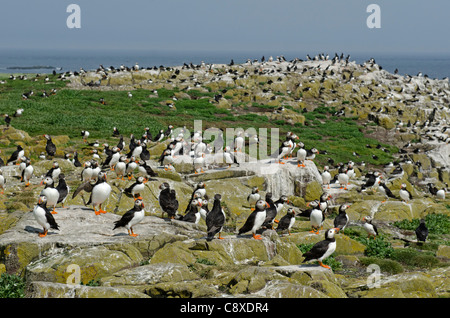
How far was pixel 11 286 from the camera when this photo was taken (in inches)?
462

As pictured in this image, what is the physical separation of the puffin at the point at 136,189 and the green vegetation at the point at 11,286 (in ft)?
23.4

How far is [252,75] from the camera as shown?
243 ft

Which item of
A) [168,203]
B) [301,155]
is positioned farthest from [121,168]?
[301,155]

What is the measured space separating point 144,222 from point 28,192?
23.2 ft

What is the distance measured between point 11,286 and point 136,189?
7979 millimetres

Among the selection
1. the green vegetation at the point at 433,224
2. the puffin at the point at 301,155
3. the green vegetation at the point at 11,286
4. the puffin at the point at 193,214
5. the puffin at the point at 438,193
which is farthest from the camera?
the puffin at the point at 438,193

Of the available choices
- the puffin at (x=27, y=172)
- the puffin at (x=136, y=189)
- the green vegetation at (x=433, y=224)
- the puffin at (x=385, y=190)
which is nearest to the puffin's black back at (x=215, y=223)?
the puffin at (x=136, y=189)

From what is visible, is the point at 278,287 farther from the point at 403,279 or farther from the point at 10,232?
the point at 10,232

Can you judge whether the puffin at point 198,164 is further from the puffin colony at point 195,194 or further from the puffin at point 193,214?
the puffin at point 193,214

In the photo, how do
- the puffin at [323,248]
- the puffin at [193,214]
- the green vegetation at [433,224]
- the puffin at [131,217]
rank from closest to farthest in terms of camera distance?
the puffin at [323,248], the puffin at [131,217], the puffin at [193,214], the green vegetation at [433,224]

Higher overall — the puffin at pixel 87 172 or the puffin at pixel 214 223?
the puffin at pixel 87 172

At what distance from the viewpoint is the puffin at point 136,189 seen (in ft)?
62.6

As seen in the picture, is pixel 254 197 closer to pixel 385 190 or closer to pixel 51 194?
pixel 51 194
